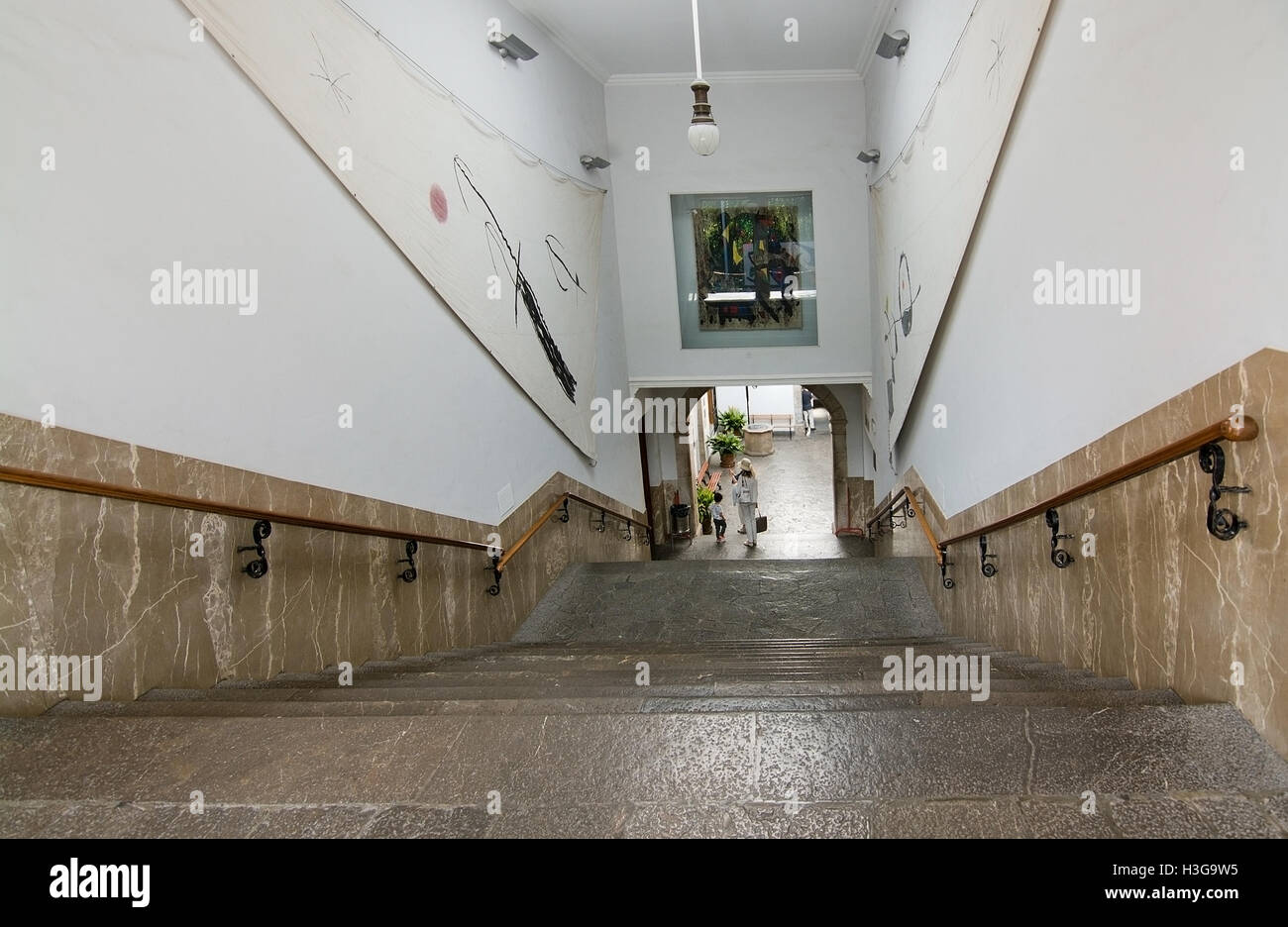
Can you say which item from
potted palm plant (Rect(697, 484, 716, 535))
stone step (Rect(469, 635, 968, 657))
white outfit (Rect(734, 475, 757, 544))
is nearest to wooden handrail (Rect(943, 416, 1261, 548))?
stone step (Rect(469, 635, 968, 657))

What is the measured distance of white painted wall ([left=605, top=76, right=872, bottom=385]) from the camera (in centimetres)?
912

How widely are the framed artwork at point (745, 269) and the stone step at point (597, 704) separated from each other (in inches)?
293

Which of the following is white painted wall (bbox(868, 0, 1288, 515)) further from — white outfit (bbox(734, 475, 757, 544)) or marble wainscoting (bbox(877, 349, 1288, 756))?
white outfit (bbox(734, 475, 757, 544))

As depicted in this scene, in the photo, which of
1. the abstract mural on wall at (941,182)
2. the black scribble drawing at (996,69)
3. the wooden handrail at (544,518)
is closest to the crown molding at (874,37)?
the abstract mural on wall at (941,182)

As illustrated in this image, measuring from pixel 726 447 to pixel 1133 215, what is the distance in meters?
16.5

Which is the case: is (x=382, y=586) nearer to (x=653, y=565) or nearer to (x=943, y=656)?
(x=943, y=656)

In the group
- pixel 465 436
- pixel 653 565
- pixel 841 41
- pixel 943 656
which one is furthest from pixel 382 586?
pixel 841 41

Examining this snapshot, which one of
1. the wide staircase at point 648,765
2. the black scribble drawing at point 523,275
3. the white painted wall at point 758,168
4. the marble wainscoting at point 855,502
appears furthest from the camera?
the marble wainscoting at point 855,502

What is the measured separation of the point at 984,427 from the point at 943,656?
1492mm

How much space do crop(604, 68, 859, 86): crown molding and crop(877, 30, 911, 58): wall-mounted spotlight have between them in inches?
98.5

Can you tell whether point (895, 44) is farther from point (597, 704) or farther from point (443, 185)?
point (597, 704)

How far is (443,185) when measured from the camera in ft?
16.3

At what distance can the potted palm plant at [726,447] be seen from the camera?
19.1 metres

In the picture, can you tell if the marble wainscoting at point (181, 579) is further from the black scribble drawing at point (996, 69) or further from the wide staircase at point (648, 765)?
the black scribble drawing at point (996, 69)
